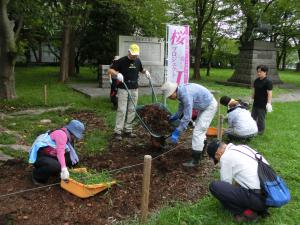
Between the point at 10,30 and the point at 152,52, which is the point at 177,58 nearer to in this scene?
the point at 10,30

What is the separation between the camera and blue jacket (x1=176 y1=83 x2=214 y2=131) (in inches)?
211

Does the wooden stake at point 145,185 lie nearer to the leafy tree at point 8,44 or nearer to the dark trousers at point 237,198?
the dark trousers at point 237,198

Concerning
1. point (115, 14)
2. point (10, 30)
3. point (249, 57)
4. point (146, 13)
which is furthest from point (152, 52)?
point (10, 30)

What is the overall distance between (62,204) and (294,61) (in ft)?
169

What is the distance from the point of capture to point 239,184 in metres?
4.09

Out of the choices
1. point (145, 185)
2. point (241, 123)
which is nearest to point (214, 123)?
point (241, 123)

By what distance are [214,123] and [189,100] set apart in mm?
3609

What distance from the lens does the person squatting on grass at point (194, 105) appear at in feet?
17.7

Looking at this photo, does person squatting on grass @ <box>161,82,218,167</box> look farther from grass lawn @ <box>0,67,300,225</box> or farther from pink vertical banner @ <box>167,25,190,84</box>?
pink vertical banner @ <box>167,25,190,84</box>

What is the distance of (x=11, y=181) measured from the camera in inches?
197

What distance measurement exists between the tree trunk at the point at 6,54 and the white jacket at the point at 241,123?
6922 mm

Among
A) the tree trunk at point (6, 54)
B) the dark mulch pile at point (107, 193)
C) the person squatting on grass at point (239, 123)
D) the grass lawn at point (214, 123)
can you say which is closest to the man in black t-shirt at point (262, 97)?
the grass lawn at point (214, 123)

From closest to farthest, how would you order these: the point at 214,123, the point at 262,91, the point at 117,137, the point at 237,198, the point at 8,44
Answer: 1. the point at 237,198
2. the point at 117,137
3. the point at 262,91
4. the point at 214,123
5. the point at 8,44

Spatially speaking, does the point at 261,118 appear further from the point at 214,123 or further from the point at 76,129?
the point at 76,129
